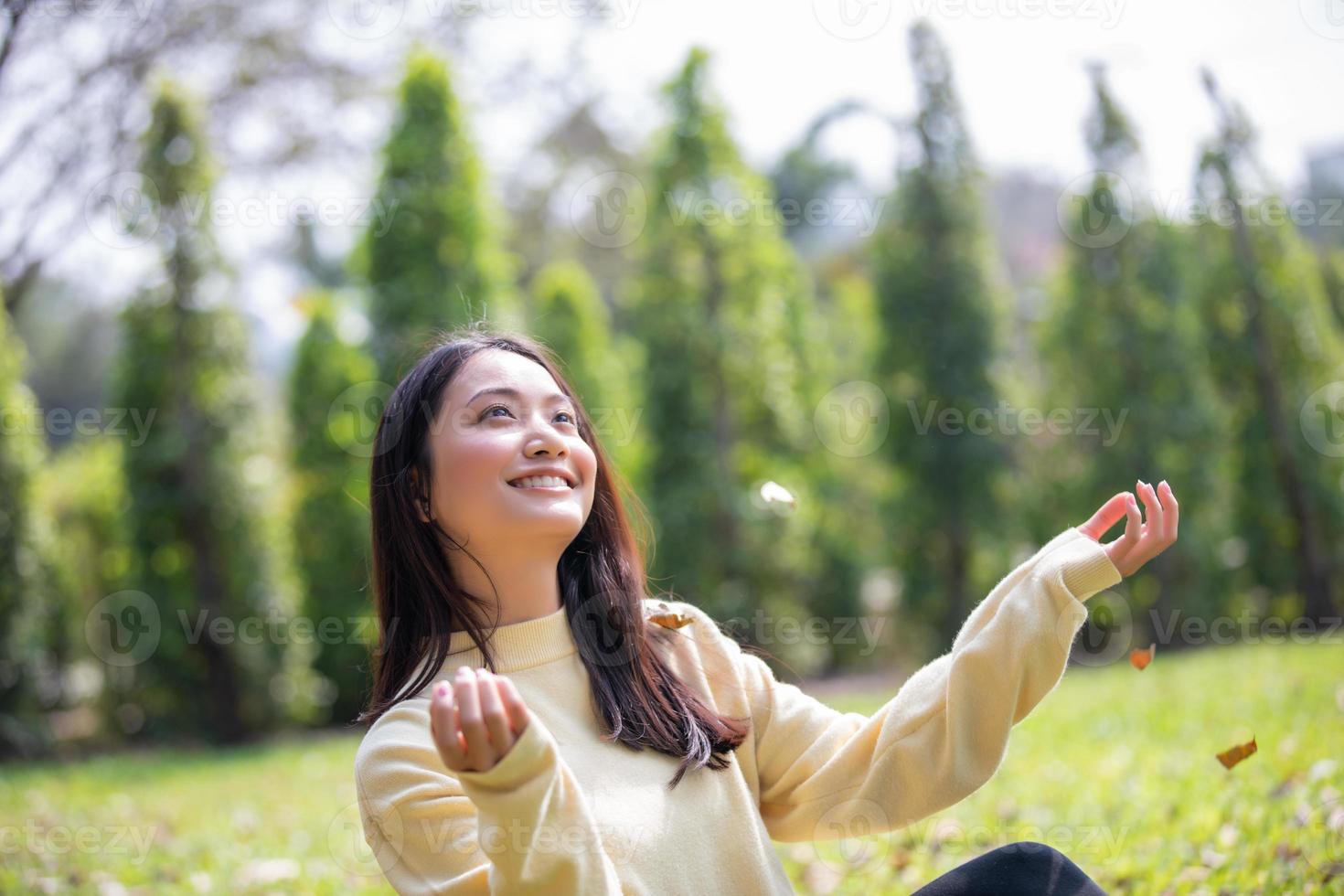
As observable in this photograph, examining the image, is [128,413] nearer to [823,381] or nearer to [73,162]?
[73,162]

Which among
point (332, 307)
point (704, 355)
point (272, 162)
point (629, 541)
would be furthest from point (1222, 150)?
point (272, 162)

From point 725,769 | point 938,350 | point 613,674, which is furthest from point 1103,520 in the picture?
point 938,350

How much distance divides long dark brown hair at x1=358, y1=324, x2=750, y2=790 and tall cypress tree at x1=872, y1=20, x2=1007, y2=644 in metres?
7.19

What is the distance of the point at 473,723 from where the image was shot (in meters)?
1.38

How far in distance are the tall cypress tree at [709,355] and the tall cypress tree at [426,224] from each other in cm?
148

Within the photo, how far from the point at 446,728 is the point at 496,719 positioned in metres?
0.06

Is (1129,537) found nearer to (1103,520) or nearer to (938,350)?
(1103,520)

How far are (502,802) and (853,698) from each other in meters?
6.21

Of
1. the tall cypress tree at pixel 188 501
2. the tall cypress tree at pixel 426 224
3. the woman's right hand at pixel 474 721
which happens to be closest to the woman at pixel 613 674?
the woman's right hand at pixel 474 721

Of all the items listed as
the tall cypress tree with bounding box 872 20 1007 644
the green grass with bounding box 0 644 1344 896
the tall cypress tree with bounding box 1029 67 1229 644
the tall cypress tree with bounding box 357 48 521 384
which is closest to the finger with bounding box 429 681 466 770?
the green grass with bounding box 0 644 1344 896

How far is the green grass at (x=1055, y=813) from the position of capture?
10.1 ft

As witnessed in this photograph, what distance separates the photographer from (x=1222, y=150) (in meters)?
8.94

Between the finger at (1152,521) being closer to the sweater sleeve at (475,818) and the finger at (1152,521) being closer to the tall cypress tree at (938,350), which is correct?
the sweater sleeve at (475,818)

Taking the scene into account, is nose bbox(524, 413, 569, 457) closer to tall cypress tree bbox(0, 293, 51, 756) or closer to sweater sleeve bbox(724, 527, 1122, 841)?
sweater sleeve bbox(724, 527, 1122, 841)
